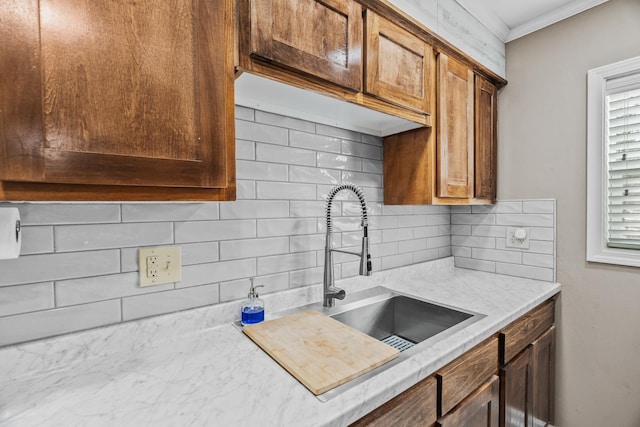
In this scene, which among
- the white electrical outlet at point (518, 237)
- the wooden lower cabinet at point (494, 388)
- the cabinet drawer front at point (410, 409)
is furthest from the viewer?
the white electrical outlet at point (518, 237)

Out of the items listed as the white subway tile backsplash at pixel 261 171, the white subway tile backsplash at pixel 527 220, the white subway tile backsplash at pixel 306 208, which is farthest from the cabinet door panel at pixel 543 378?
the white subway tile backsplash at pixel 261 171

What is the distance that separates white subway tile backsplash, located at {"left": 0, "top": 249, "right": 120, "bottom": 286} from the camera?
81 cm

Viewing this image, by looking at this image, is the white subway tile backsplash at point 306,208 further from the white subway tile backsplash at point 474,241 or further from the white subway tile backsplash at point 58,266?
the white subway tile backsplash at point 474,241

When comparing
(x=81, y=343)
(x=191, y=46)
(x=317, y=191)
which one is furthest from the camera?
(x=317, y=191)

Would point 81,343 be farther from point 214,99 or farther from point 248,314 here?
point 214,99

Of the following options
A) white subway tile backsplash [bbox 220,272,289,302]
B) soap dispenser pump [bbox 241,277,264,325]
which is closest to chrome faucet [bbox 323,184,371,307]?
white subway tile backsplash [bbox 220,272,289,302]

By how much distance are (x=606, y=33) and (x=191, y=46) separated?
6.67 feet

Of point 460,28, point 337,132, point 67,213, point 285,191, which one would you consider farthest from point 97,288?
point 460,28

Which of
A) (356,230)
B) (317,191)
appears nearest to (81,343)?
(317,191)

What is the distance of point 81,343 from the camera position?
88 centimetres

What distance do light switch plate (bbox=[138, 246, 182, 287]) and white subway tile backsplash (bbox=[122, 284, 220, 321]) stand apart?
0.15 ft

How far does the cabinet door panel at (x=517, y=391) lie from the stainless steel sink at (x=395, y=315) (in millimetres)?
281

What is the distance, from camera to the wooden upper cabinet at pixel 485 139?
5.79 feet

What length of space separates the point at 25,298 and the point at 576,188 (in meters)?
2.37
